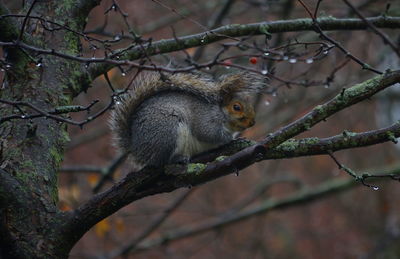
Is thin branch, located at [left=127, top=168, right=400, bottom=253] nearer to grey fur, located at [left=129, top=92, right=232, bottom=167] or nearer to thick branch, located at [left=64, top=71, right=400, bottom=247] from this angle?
grey fur, located at [left=129, top=92, right=232, bottom=167]

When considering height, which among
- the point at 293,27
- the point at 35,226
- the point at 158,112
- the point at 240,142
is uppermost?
the point at 293,27

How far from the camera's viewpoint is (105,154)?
547cm

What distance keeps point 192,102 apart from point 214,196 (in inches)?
179

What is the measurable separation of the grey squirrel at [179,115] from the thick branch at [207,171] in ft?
0.98

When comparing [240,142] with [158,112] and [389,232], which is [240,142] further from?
[389,232]

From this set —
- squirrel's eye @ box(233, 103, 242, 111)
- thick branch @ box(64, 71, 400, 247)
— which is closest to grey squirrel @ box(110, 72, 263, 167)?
squirrel's eye @ box(233, 103, 242, 111)

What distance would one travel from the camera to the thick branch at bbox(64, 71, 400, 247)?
2.01 meters

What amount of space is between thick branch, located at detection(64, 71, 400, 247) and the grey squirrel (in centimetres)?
30

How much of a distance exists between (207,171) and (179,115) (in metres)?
0.66

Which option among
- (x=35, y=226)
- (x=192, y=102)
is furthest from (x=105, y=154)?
(x=35, y=226)

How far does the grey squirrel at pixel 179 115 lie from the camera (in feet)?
8.83

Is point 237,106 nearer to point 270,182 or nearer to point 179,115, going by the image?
point 179,115

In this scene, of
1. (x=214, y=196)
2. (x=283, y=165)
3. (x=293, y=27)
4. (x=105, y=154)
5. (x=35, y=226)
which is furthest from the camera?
(x=283, y=165)

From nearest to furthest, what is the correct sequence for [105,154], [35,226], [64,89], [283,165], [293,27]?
1. [35,226]
2. [64,89]
3. [293,27]
4. [105,154]
5. [283,165]
